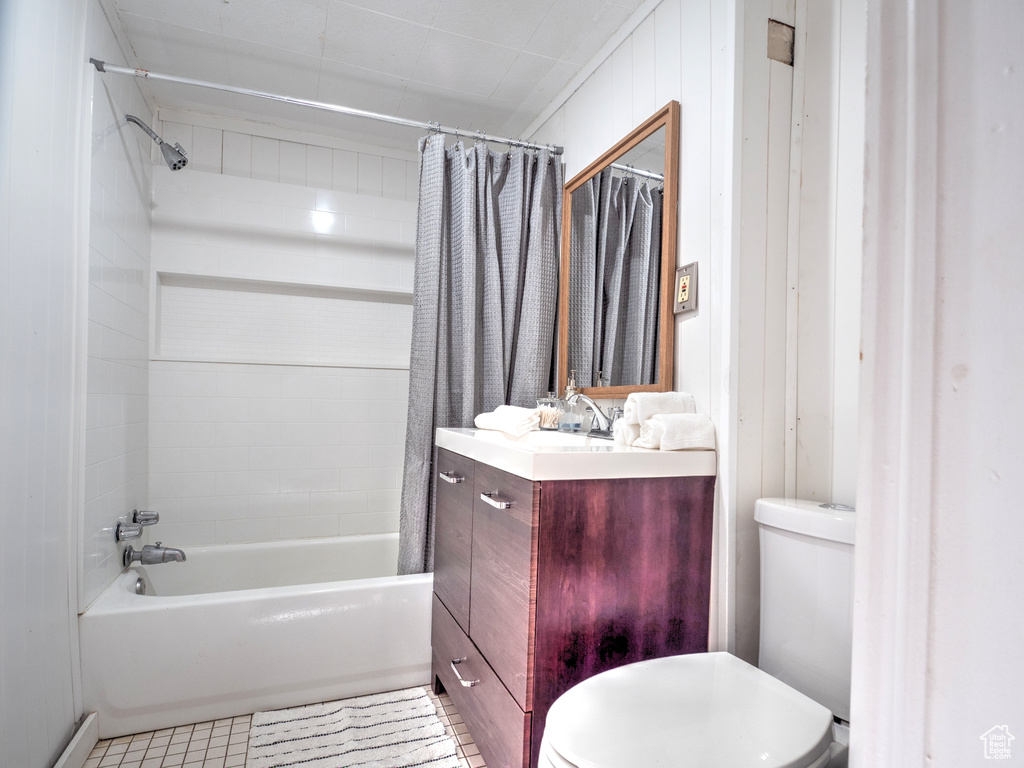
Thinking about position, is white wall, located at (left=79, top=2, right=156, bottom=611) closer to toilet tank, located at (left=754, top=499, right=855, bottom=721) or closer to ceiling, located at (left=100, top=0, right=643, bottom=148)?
ceiling, located at (left=100, top=0, right=643, bottom=148)

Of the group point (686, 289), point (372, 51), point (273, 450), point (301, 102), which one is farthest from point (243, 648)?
point (372, 51)

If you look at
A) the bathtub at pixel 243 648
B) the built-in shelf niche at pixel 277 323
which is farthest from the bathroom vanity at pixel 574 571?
the built-in shelf niche at pixel 277 323

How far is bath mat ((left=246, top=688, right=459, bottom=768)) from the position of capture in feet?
4.86

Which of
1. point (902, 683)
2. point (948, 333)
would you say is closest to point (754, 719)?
point (902, 683)

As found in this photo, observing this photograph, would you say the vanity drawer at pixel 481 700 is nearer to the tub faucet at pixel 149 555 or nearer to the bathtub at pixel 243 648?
the bathtub at pixel 243 648

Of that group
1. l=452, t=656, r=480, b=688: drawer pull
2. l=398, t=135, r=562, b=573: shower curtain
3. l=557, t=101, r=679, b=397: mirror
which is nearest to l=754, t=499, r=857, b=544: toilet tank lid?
l=557, t=101, r=679, b=397: mirror

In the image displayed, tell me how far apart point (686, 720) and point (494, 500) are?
59cm

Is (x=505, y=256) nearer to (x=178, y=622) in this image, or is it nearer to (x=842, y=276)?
(x=842, y=276)

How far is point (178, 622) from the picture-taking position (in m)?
1.61

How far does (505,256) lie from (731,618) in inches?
56.3

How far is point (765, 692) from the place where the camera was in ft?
3.33

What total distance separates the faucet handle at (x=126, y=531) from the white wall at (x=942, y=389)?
7.09ft

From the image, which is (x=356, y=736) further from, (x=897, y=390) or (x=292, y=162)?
(x=292, y=162)

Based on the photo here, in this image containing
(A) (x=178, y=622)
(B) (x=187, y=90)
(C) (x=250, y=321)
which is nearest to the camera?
(A) (x=178, y=622)
